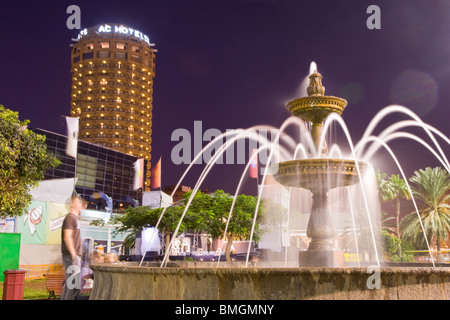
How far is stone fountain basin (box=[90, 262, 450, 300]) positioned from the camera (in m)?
5.52

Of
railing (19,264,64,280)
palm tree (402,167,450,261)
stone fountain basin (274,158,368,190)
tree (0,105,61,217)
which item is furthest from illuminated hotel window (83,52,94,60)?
stone fountain basin (274,158,368,190)

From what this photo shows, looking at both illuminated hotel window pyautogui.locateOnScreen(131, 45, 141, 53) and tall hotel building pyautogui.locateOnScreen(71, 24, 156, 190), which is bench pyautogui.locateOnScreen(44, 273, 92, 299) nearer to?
tall hotel building pyautogui.locateOnScreen(71, 24, 156, 190)

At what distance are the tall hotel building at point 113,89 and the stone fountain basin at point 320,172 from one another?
371ft

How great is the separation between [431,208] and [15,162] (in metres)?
33.6

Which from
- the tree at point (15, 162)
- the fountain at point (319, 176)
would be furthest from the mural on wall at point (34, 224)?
the fountain at point (319, 176)

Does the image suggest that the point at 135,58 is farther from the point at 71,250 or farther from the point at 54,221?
the point at 71,250

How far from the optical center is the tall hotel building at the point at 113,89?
119938mm

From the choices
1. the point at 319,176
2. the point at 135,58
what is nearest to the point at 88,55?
the point at 135,58

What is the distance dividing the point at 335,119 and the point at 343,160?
2.00 m

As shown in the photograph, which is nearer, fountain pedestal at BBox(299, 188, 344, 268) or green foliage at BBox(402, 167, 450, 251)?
fountain pedestal at BBox(299, 188, 344, 268)

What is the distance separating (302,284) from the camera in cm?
559

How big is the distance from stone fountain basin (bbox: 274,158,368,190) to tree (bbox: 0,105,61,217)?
41.0ft
